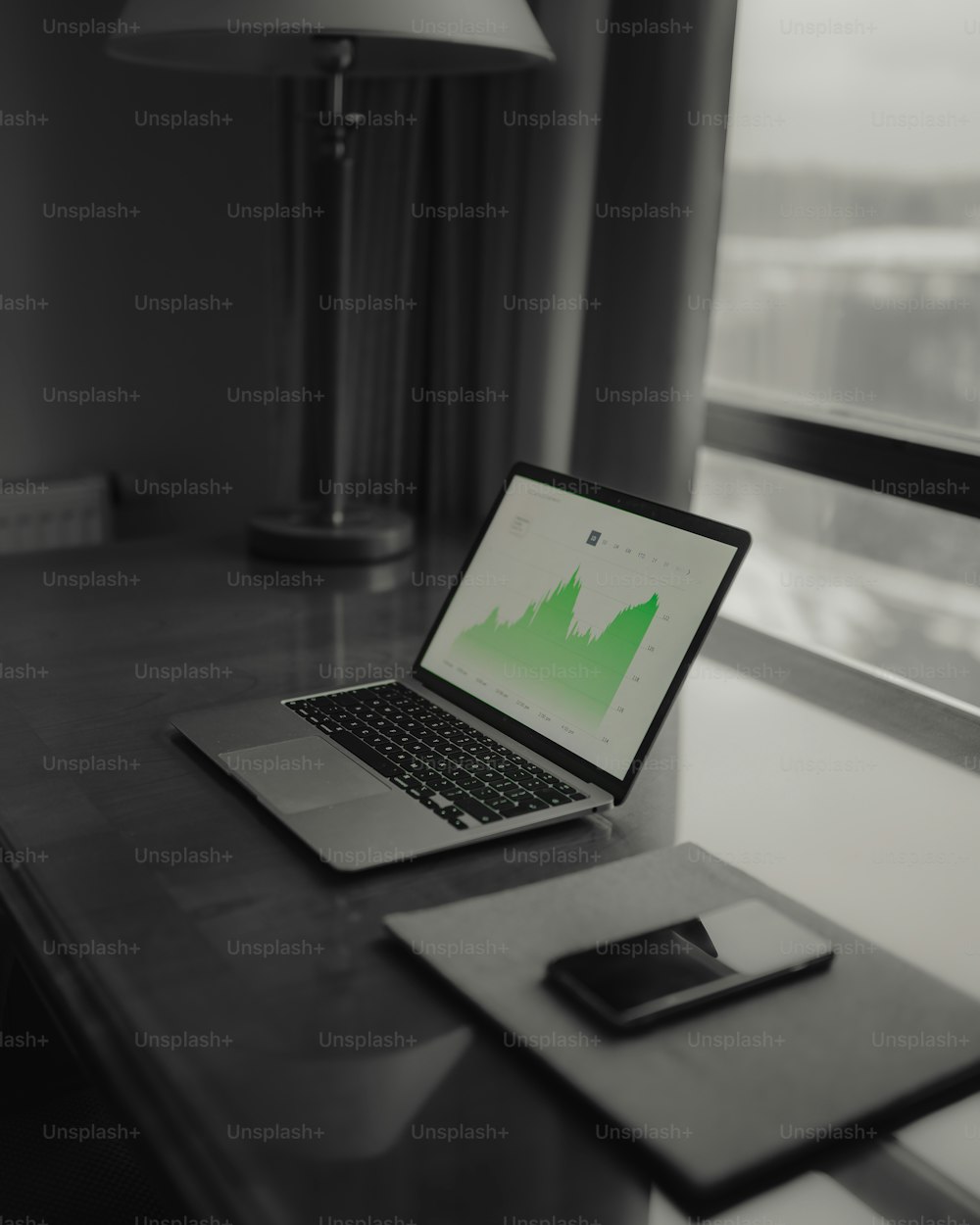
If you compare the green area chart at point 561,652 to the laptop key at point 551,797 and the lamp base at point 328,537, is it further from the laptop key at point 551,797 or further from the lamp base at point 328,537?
the lamp base at point 328,537

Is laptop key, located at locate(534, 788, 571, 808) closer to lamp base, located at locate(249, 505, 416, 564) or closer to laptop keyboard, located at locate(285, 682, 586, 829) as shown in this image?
laptop keyboard, located at locate(285, 682, 586, 829)

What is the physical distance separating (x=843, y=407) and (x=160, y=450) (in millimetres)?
1083

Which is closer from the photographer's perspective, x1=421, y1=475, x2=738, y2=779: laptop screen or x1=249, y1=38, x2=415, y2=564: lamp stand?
x1=421, y1=475, x2=738, y2=779: laptop screen

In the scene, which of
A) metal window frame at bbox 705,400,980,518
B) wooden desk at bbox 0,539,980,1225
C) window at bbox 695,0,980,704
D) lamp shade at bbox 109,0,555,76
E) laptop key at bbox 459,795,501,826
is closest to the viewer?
wooden desk at bbox 0,539,980,1225

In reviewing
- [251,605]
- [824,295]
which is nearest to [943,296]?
[824,295]

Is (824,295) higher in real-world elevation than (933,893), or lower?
higher

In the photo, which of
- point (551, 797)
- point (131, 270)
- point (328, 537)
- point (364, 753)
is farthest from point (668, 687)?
point (131, 270)

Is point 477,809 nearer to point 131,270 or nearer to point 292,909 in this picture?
point 292,909

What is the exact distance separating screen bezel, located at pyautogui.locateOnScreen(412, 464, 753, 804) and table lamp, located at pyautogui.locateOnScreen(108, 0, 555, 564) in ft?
Answer: 1.31

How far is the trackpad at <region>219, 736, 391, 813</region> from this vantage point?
2.87ft

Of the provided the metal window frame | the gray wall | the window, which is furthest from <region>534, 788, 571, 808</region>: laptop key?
the gray wall

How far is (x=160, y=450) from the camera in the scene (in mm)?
2055

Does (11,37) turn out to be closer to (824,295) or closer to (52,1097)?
(824,295)

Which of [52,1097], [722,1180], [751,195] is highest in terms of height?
[751,195]
